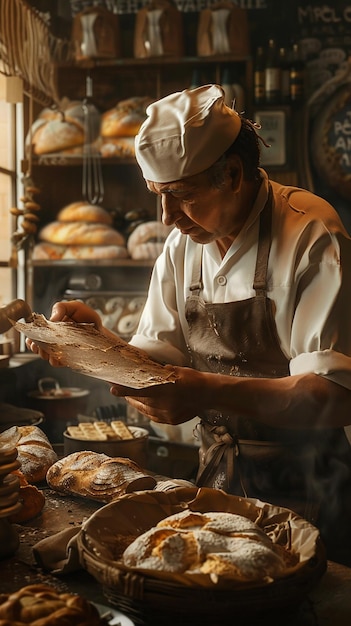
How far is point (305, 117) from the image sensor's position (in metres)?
5.38

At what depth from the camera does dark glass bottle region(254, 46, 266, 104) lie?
207 inches

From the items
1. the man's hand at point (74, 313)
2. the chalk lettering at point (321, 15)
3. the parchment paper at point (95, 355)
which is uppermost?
the chalk lettering at point (321, 15)

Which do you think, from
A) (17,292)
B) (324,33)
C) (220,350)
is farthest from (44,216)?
(220,350)

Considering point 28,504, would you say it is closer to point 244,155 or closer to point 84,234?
point 244,155

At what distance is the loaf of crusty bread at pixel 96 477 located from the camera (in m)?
2.15

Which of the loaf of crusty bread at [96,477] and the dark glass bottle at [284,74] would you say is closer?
the loaf of crusty bread at [96,477]

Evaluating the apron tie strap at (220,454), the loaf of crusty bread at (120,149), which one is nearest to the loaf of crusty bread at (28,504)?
the apron tie strap at (220,454)

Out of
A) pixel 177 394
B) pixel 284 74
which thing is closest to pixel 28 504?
pixel 177 394

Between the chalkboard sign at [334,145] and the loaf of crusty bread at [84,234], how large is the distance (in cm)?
153

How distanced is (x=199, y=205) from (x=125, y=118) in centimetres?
292

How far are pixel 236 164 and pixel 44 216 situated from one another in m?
3.41

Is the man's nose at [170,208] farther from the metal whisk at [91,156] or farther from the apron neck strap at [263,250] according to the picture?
the metal whisk at [91,156]

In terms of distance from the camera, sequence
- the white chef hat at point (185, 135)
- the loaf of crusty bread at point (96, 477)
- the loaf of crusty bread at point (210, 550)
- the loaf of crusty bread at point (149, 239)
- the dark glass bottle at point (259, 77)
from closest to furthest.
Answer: the loaf of crusty bread at point (210, 550), the loaf of crusty bread at point (96, 477), the white chef hat at point (185, 135), the loaf of crusty bread at point (149, 239), the dark glass bottle at point (259, 77)

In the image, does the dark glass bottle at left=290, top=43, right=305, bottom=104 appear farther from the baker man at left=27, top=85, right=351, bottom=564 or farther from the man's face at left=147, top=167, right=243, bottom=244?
the man's face at left=147, top=167, right=243, bottom=244
